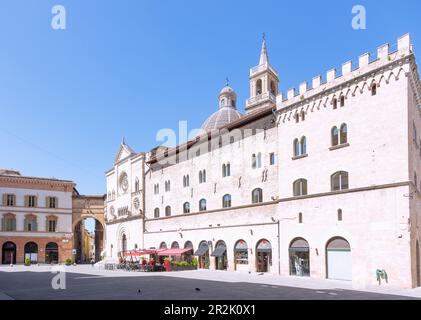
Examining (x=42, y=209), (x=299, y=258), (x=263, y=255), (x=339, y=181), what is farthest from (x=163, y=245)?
(x=42, y=209)

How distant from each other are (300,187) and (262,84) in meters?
31.1

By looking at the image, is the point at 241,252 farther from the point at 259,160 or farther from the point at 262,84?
the point at 262,84

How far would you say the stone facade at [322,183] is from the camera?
79.8 feet

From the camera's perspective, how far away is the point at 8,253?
60.8 metres

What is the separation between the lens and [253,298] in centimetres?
1809

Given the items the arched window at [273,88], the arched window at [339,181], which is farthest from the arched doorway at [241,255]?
the arched window at [273,88]

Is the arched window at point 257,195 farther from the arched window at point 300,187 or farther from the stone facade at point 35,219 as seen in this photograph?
the stone facade at point 35,219

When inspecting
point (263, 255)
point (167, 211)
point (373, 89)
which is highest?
point (373, 89)

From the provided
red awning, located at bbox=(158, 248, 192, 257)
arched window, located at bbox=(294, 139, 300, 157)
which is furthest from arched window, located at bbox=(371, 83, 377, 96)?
red awning, located at bbox=(158, 248, 192, 257)

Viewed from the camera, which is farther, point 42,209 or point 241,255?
point 42,209

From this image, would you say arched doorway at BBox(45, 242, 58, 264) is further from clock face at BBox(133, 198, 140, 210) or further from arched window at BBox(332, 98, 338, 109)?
arched window at BBox(332, 98, 338, 109)

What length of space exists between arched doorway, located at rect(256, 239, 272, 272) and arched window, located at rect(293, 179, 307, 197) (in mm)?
5192
